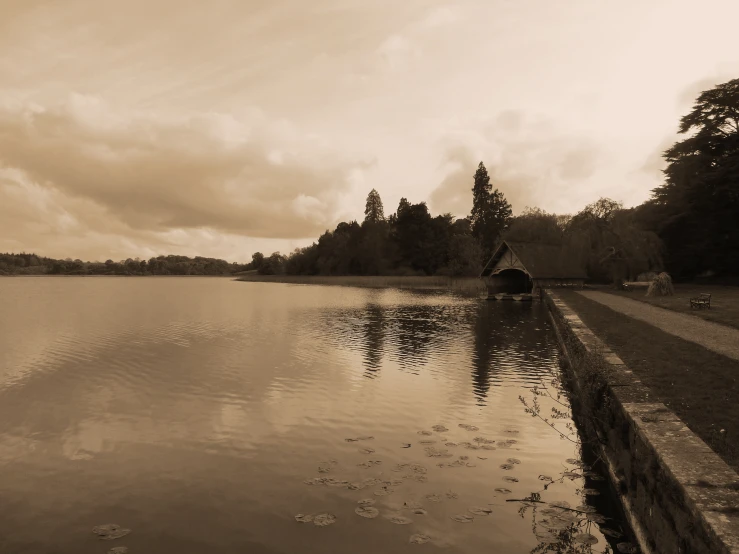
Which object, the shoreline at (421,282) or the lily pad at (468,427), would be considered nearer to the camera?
the lily pad at (468,427)

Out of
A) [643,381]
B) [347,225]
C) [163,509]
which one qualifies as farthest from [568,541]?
[347,225]

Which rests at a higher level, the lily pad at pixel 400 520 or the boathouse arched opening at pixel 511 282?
the boathouse arched opening at pixel 511 282

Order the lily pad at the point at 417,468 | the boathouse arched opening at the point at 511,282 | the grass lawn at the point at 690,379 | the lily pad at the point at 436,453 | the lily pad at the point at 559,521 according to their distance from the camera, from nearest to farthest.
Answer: the lily pad at the point at 559,521 → the grass lawn at the point at 690,379 → the lily pad at the point at 417,468 → the lily pad at the point at 436,453 → the boathouse arched opening at the point at 511,282

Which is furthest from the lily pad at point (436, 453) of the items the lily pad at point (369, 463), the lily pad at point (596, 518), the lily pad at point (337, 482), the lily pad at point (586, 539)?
the lily pad at point (586, 539)

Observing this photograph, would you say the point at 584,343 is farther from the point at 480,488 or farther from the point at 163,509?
the point at 163,509

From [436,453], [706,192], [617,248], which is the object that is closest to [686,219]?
[706,192]

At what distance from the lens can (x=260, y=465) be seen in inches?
337

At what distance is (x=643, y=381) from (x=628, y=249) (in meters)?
38.9

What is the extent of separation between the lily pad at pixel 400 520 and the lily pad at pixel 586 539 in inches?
81.5

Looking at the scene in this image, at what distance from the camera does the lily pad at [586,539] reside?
6.07 metres

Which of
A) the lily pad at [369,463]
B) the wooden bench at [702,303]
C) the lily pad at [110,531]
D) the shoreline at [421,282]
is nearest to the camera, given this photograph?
the lily pad at [110,531]

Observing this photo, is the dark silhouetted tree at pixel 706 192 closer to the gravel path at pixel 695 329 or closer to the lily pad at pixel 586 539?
the gravel path at pixel 695 329

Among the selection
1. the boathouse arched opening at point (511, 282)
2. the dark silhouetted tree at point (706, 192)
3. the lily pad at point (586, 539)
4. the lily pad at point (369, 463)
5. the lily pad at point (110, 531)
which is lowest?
the lily pad at point (110, 531)

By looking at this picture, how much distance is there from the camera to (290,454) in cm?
910
